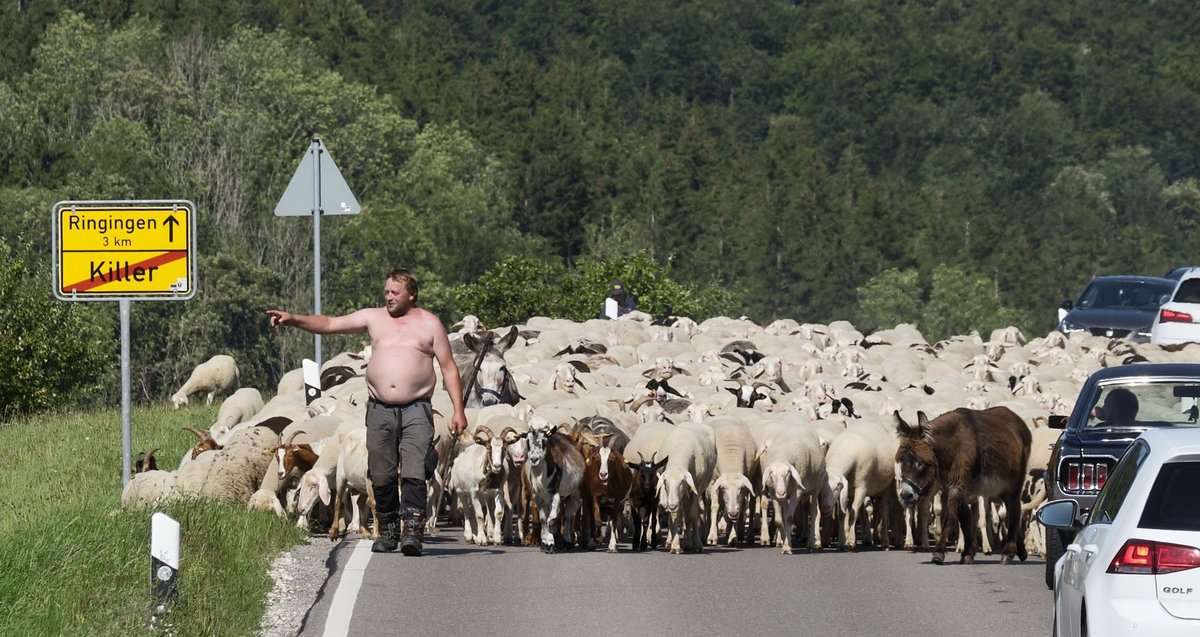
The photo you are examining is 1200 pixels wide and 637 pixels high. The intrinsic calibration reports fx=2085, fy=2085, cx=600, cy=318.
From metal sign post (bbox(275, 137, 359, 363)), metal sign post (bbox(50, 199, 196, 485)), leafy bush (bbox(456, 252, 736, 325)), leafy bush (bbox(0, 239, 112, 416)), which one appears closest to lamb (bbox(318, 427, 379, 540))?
metal sign post (bbox(50, 199, 196, 485))

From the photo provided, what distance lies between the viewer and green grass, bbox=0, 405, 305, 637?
1024 cm

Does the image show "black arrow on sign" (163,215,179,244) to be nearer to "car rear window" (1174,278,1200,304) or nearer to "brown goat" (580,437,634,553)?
"brown goat" (580,437,634,553)

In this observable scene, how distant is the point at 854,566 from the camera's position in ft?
45.0

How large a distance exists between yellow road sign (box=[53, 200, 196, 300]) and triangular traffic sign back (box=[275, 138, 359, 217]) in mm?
4595

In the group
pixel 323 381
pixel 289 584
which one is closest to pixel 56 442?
pixel 323 381

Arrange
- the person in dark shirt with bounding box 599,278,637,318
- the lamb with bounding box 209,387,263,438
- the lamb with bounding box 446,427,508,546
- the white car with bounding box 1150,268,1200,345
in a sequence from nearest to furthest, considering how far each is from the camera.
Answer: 1. the lamb with bounding box 446,427,508,546
2. the lamb with bounding box 209,387,263,438
3. the white car with bounding box 1150,268,1200,345
4. the person in dark shirt with bounding box 599,278,637,318

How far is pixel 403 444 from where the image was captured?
1359cm

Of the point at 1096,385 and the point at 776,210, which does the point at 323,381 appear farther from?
the point at 776,210

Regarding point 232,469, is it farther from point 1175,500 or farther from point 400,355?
point 1175,500

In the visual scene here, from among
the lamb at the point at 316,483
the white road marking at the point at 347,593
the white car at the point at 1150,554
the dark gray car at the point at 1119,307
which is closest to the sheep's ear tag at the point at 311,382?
the lamb at the point at 316,483

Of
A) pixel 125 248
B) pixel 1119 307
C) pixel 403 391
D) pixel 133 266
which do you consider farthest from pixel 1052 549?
pixel 1119 307

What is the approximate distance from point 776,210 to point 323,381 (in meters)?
74.4

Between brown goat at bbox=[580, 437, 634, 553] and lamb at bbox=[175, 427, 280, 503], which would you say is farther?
lamb at bbox=[175, 427, 280, 503]

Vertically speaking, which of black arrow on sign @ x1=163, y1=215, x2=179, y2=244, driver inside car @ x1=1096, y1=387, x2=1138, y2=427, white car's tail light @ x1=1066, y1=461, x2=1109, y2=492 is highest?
black arrow on sign @ x1=163, y1=215, x2=179, y2=244
